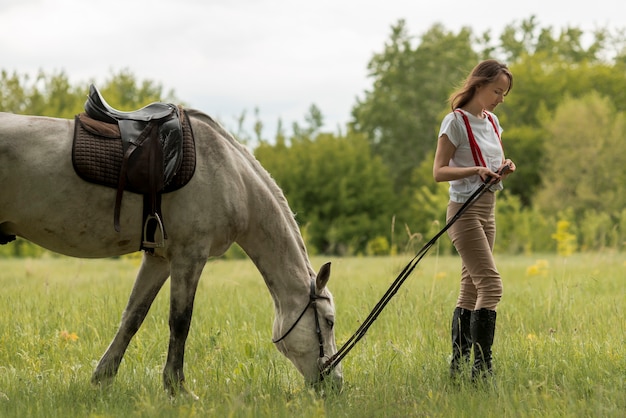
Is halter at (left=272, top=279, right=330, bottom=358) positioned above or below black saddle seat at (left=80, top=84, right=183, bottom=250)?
below

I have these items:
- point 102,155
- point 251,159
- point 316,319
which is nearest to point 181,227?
point 102,155

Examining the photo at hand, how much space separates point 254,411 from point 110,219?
1.42 metres

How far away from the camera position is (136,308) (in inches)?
194

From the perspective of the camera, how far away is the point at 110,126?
4.42 metres

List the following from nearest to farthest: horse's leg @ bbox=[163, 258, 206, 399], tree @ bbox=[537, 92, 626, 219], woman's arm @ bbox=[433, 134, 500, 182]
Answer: horse's leg @ bbox=[163, 258, 206, 399], woman's arm @ bbox=[433, 134, 500, 182], tree @ bbox=[537, 92, 626, 219]

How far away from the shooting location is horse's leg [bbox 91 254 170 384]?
4.91 meters

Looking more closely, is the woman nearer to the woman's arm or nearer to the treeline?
the woman's arm

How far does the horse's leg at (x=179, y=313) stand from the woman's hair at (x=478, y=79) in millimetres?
1997

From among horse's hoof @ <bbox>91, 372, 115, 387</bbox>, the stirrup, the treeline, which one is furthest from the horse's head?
the treeline

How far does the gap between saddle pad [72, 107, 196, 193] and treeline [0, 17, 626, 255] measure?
115 ft

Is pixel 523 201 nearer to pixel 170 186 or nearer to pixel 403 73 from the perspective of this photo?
pixel 403 73

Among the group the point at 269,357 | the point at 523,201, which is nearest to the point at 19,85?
the point at 523,201

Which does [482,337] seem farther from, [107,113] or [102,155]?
[107,113]

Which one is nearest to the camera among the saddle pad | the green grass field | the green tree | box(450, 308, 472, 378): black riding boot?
the green grass field
